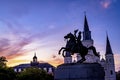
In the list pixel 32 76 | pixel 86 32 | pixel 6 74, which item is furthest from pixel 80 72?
pixel 86 32

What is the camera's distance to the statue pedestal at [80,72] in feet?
76.8

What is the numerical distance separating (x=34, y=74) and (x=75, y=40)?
5403 cm

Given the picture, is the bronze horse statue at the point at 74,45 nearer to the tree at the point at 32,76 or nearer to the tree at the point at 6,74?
the tree at the point at 6,74

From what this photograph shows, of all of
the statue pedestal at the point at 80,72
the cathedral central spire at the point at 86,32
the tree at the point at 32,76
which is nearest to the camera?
the statue pedestal at the point at 80,72

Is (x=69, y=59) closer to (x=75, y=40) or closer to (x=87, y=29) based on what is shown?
(x=87, y=29)

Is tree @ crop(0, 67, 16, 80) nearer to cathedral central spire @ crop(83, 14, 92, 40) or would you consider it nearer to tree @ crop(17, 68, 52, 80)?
tree @ crop(17, 68, 52, 80)

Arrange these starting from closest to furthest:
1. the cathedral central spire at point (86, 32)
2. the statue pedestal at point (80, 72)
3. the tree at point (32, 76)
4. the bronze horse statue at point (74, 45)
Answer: the statue pedestal at point (80, 72) < the bronze horse statue at point (74, 45) < the tree at point (32, 76) < the cathedral central spire at point (86, 32)

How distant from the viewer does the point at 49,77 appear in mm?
Result: 80812

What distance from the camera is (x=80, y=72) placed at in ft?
77.0

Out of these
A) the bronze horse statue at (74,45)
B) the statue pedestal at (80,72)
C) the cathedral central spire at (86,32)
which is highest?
the cathedral central spire at (86,32)

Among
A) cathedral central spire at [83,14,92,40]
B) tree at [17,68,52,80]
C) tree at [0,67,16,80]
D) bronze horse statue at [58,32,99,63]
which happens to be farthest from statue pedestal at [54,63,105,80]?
cathedral central spire at [83,14,92,40]

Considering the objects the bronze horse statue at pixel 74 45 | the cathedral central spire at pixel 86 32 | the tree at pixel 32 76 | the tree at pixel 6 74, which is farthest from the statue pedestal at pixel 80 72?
the cathedral central spire at pixel 86 32

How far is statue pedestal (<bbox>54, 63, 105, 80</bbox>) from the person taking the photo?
922 inches

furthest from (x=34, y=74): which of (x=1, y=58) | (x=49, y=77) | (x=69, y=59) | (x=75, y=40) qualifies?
(x=69, y=59)
